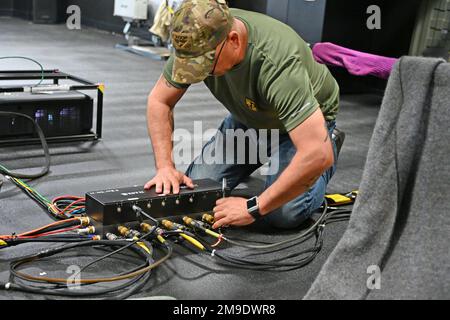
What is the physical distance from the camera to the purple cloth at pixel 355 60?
15.4 ft

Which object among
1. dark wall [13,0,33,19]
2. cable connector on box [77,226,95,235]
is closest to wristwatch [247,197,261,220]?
cable connector on box [77,226,95,235]

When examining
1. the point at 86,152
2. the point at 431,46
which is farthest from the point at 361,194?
the point at 431,46

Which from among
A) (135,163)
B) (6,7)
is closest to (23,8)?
(6,7)

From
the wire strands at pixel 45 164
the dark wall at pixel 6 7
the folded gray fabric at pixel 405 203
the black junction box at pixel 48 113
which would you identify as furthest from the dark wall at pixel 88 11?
the folded gray fabric at pixel 405 203

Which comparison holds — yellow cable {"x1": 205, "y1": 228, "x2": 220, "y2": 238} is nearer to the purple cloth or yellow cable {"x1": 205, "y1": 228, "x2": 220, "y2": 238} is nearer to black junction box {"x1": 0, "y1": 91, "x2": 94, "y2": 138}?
black junction box {"x1": 0, "y1": 91, "x2": 94, "y2": 138}

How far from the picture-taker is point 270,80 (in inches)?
77.7

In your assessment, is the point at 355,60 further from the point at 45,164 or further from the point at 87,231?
the point at 87,231

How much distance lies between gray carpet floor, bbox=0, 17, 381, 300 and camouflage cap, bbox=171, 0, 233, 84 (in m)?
0.61

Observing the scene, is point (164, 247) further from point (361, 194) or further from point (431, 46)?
point (431, 46)

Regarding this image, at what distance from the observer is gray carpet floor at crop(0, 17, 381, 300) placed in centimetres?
194

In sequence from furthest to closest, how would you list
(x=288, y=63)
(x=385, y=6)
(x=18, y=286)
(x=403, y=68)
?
1. (x=385, y=6)
2. (x=288, y=63)
3. (x=18, y=286)
4. (x=403, y=68)

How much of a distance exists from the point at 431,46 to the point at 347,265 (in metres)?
4.39

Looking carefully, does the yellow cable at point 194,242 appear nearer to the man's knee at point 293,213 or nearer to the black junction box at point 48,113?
the man's knee at point 293,213

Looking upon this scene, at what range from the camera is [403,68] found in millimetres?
1245
